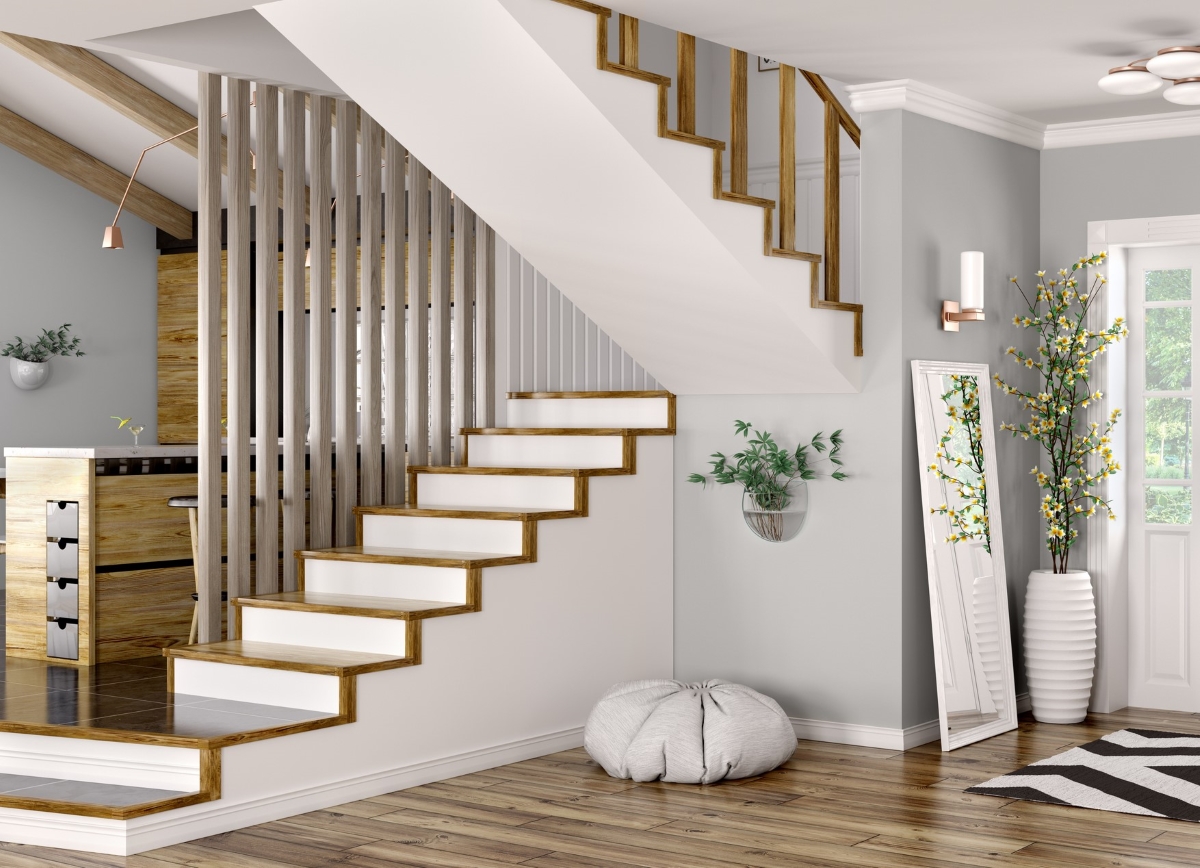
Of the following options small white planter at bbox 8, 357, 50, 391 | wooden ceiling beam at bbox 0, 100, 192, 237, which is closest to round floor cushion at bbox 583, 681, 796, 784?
small white planter at bbox 8, 357, 50, 391

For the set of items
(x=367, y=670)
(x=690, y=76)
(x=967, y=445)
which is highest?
(x=690, y=76)

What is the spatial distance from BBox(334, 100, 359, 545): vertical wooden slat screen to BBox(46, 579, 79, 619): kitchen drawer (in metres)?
1.29

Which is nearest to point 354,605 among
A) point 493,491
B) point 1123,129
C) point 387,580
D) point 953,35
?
point 387,580

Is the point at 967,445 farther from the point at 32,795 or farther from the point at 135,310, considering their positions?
the point at 135,310

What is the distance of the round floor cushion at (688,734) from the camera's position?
4.75 m

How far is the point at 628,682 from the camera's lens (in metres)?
5.20

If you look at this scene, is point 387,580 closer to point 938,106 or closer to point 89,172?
point 938,106

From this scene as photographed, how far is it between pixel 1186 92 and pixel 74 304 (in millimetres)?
8338

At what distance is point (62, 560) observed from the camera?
20.6ft

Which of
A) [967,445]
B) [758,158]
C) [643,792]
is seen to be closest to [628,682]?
[643,792]

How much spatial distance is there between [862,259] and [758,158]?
2.11m

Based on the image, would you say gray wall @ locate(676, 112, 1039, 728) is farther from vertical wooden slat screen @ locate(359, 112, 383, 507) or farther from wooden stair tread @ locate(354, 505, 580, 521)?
vertical wooden slat screen @ locate(359, 112, 383, 507)

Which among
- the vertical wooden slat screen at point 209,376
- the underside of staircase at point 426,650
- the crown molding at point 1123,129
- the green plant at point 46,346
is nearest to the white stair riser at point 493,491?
the underside of staircase at point 426,650

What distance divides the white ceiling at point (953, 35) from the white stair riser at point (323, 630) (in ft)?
7.15
